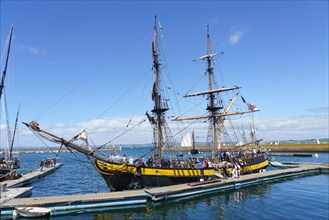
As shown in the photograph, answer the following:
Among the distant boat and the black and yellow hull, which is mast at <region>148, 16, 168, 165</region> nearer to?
the black and yellow hull

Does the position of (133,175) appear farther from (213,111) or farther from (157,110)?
(213,111)

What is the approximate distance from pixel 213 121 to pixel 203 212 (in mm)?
23485

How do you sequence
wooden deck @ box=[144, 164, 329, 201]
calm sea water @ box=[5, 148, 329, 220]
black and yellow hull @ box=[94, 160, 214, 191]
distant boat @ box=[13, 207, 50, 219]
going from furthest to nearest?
black and yellow hull @ box=[94, 160, 214, 191]
wooden deck @ box=[144, 164, 329, 201]
calm sea water @ box=[5, 148, 329, 220]
distant boat @ box=[13, 207, 50, 219]

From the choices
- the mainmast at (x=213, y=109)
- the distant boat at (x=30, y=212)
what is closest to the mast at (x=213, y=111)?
the mainmast at (x=213, y=109)

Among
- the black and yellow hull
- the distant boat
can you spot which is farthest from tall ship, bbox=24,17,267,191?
the distant boat

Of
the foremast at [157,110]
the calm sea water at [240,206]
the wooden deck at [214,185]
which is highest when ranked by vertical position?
the foremast at [157,110]

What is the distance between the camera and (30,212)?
19.3 m

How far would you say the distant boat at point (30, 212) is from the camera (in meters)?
19.2

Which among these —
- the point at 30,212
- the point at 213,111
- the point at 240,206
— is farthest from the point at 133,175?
the point at 213,111

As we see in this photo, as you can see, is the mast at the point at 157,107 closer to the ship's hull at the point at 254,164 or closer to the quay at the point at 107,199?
the quay at the point at 107,199

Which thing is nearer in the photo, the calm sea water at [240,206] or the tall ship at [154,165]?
the calm sea water at [240,206]

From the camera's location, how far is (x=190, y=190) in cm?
2653

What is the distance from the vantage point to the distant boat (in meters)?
19.2

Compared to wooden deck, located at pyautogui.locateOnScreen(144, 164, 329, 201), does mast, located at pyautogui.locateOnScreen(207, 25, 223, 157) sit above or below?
above
